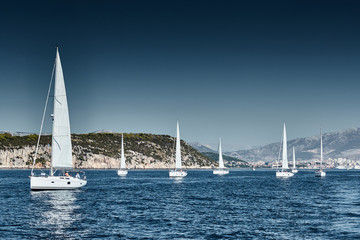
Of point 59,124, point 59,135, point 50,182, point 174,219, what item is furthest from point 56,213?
point 59,124

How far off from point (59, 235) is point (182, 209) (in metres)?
19.9

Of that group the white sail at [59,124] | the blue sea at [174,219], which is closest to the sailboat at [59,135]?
the white sail at [59,124]

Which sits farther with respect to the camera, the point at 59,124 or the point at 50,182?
the point at 59,124

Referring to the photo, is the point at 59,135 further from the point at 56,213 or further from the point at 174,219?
the point at 174,219

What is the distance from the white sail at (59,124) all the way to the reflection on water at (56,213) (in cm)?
553

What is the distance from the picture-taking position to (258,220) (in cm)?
4159

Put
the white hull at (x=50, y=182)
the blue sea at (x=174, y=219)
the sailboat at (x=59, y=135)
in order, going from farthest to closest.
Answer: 1. the sailboat at (x=59, y=135)
2. the white hull at (x=50, y=182)
3. the blue sea at (x=174, y=219)

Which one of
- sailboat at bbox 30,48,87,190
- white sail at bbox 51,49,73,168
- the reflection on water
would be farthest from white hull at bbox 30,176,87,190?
the reflection on water

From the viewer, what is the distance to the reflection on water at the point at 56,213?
121 feet

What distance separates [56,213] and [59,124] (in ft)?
82.5

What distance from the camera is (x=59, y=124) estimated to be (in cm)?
6806

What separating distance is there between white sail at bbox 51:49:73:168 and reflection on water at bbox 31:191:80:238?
5527 mm

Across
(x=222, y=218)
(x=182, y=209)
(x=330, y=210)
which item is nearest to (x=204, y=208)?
(x=182, y=209)

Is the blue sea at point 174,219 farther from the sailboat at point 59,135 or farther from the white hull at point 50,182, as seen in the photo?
the sailboat at point 59,135
